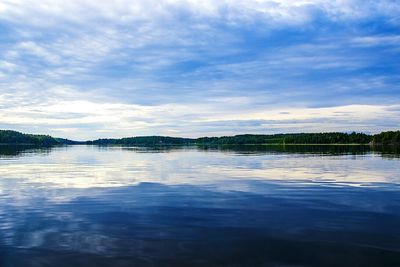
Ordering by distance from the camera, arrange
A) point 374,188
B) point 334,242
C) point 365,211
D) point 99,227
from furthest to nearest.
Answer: point 374,188
point 365,211
point 99,227
point 334,242

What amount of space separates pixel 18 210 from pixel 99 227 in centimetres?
693

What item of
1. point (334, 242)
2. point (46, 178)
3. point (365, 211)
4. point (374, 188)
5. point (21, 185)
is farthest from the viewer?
point (46, 178)

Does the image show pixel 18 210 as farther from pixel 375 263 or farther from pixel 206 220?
pixel 375 263

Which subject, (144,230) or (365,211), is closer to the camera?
(144,230)

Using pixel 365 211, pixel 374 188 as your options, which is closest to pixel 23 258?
pixel 365 211

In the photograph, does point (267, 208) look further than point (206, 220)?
Yes

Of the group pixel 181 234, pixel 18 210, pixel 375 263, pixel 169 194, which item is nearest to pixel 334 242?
pixel 375 263

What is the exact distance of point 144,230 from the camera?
16781mm

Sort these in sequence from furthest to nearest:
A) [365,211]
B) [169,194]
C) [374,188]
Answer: [374,188] < [169,194] < [365,211]

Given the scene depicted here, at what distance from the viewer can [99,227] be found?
17344 mm

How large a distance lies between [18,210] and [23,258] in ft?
30.4

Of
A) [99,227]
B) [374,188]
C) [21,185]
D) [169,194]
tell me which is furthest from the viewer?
[21,185]

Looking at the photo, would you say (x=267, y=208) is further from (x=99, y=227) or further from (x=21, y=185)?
(x=21, y=185)

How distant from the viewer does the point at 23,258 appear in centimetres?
1316
